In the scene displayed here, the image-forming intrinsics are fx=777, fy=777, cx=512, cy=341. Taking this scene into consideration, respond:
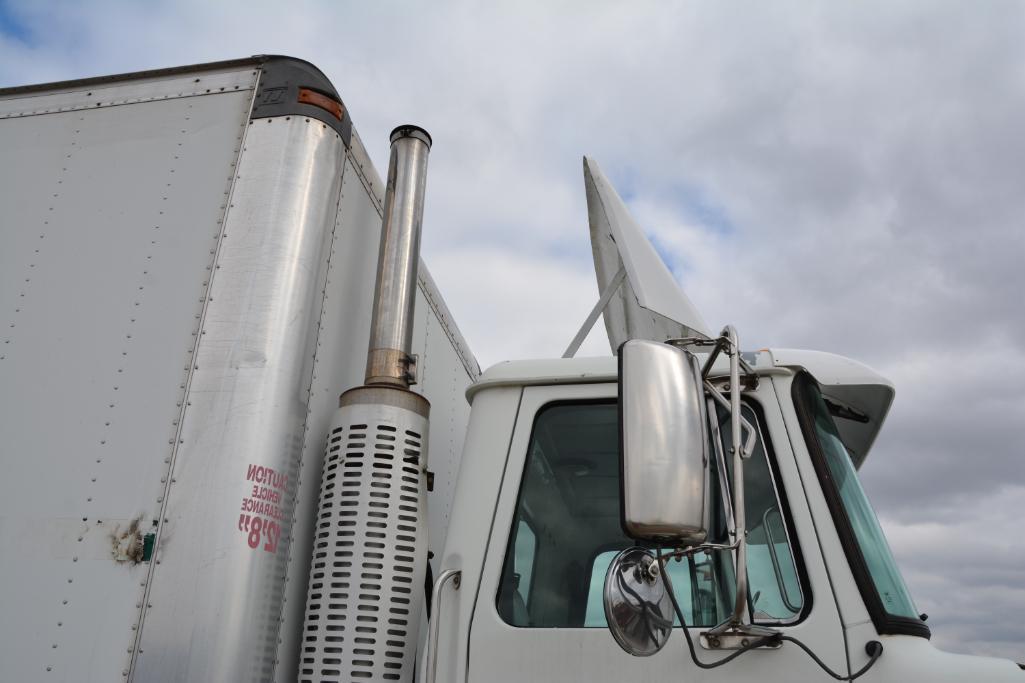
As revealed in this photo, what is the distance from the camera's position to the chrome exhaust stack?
93.0 inches

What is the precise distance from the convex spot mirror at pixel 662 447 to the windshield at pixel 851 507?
62cm

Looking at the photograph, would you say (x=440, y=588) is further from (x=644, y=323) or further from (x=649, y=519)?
(x=644, y=323)

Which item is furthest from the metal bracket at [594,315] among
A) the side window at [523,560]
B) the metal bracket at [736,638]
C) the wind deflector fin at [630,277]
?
the metal bracket at [736,638]

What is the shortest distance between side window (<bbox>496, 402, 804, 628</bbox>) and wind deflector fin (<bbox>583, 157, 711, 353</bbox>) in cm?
61

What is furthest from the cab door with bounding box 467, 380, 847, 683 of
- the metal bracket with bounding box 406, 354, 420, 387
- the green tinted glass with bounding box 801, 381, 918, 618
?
the metal bracket with bounding box 406, 354, 420, 387

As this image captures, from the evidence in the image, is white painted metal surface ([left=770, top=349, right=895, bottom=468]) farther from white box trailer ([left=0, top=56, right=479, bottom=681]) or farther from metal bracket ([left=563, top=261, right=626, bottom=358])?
white box trailer ([left=0, top=56, right=479, bottom=681])

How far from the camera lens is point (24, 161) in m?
3.08

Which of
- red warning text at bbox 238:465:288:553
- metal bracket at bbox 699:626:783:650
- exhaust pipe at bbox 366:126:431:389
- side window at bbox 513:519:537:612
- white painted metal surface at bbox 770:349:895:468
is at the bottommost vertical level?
metal bracket at bbox 699:626:783:650

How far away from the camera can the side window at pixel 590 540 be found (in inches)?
84.7

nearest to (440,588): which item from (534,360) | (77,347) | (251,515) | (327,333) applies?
(251,515)

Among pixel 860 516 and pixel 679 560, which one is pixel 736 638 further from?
pixel 860 516

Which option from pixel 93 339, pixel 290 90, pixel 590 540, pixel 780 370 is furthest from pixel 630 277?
pixel 93 339

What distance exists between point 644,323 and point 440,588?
1.64 m

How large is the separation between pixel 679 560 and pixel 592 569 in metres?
0.34
